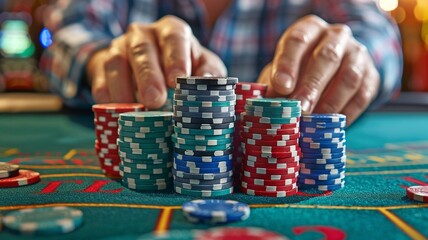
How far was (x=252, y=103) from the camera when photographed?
1849 mm

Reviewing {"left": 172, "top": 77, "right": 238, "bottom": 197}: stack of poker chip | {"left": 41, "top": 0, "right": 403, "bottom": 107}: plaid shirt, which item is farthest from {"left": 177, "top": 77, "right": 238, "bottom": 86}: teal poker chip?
{"left": 41, "top": 0, "right": 403, "bottom": 107}: plaid shirt

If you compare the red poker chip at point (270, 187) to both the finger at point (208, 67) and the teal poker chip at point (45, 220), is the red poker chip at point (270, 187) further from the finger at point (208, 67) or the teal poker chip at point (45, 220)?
the finger at point (208, 67)

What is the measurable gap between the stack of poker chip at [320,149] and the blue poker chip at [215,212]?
488mm

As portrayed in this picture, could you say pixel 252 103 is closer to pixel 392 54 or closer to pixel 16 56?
pixel 392 54

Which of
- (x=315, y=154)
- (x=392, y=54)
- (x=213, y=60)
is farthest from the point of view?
(x=392, y=54)

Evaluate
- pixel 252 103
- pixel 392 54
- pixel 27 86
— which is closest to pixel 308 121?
pixel 252 103

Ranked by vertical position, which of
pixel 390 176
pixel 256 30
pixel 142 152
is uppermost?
pixel 256 30

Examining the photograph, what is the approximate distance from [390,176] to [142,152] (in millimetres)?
1032

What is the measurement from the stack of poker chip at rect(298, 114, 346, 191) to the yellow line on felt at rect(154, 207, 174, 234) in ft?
2.05

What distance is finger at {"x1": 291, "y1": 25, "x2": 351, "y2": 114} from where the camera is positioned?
2.20m

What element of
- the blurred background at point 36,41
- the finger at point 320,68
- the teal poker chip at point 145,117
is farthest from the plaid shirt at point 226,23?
the blurred background at point 36,41

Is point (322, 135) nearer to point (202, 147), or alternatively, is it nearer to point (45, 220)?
point (202, 147)

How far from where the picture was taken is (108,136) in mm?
2092

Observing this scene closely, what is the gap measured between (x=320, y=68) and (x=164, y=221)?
1211mm
